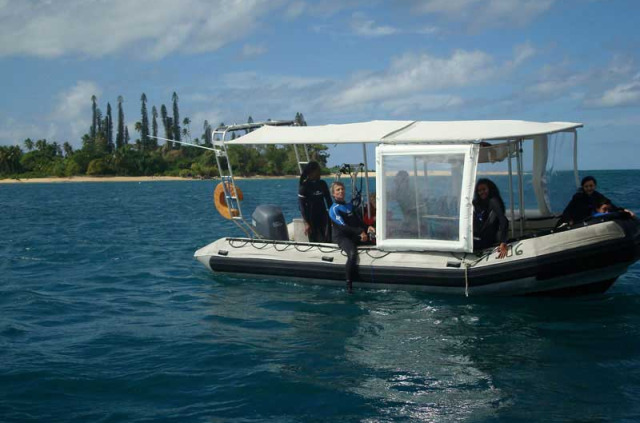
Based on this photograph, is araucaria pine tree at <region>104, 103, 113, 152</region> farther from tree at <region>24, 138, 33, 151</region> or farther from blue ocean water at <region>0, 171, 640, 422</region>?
blue ocean water at <region>0, 171, 640, 422</region>

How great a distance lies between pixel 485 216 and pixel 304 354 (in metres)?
3.77

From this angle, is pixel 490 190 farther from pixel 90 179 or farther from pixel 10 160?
pixel 10 160

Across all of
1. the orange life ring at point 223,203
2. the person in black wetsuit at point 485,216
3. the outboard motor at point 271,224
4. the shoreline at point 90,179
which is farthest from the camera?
the shoreline at point 90,179

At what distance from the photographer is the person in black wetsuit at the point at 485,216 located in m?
10.3

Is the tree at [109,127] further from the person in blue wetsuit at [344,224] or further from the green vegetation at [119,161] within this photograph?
the person in blue wetsuit at [344,224]

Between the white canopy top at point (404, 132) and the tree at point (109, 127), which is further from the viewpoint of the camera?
the tree at point (109, 127)

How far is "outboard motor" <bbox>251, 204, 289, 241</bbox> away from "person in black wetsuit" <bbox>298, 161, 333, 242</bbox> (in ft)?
1.91

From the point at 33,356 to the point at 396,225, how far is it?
17.7 ft

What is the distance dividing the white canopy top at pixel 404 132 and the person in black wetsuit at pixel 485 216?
2.68 ft

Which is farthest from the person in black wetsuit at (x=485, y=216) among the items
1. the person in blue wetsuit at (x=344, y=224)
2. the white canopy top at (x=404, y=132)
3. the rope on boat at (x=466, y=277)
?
the person in blue wetsuit at (x=344, y=224)

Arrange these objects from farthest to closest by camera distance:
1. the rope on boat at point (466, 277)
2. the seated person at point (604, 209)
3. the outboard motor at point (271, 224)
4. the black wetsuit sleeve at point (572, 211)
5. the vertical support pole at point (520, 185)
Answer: the outboard motor at point (271, 224) < the vertical support pole at point (520, 185) < the black wetsuit sleeve at point (572, 211) < the rope on boat at point (466, 277) < the seated person at point (604, 209)

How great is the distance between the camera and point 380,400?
22.5 feet

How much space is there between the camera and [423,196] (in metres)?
10.4

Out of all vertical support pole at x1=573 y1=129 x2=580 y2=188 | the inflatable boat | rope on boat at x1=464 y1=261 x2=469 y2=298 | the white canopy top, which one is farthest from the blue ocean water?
the white canopy top
